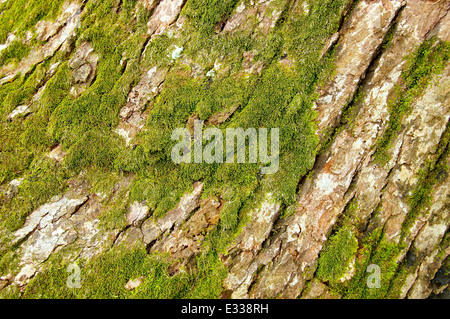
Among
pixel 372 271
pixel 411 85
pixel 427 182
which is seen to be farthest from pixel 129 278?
pixel 411 85

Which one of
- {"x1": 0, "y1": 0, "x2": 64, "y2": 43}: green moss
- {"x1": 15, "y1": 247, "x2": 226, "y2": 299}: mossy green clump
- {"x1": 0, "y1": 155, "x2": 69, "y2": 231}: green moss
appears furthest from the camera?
{"x1": 0, "y1": 0, "x2": 64, "y2": 43}: green moss

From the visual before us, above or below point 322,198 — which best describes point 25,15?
above

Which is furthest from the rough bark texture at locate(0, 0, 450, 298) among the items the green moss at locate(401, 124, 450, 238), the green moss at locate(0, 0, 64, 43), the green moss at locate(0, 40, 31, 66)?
the green moss at locate(0, 0, 64, 43)

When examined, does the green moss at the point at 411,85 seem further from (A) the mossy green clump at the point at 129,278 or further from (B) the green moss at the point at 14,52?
(B) the green moss at the point at 14,52

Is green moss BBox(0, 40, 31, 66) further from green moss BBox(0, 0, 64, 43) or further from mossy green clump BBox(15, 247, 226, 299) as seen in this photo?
mossy green clump BBox(15, 247, 226, 299)

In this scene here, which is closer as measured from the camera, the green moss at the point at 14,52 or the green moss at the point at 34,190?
the green moss at the point at 34,190

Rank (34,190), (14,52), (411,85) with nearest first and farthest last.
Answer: (411,85) → (34,190) → (14,52)

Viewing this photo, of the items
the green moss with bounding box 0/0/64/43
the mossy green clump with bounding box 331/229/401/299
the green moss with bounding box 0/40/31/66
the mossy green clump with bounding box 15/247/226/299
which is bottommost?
the mossy green clump with bounding box 15/247/226/299

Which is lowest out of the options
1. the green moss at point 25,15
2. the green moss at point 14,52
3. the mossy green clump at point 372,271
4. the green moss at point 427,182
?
the mossy green clump at point 372,271

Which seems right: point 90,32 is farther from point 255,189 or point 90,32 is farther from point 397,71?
point 397,71

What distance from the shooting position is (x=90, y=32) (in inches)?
265

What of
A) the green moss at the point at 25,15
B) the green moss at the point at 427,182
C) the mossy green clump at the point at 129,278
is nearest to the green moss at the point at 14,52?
the green moss at the point at 25,15

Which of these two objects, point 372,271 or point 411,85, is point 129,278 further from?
point 411,85

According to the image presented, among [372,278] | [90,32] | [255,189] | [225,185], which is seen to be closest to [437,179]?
[372,278]
